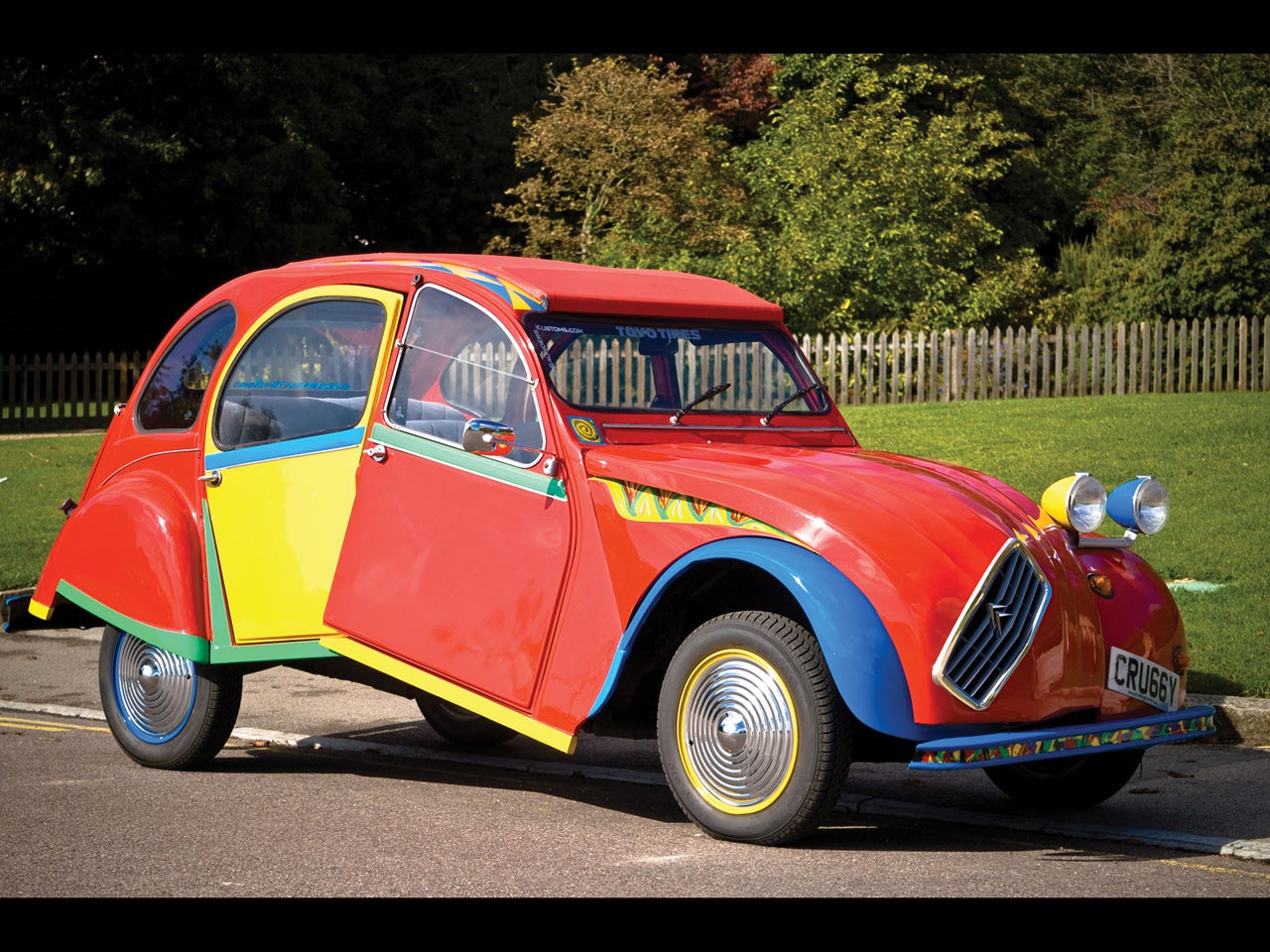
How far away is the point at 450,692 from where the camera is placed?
21.9 ft

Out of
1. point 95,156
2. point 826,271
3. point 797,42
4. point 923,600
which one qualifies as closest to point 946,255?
point 826,271

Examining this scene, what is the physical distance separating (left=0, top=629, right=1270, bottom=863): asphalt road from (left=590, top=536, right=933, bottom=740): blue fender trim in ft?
3.98

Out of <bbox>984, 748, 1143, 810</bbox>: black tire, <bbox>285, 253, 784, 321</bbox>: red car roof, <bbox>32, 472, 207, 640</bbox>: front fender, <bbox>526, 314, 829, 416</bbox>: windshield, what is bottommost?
<bbox>984, 748, 1143, 810</bbox>: black tire

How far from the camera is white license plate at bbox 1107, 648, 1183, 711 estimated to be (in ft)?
20.0

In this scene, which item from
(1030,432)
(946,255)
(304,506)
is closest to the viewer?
(304,506)

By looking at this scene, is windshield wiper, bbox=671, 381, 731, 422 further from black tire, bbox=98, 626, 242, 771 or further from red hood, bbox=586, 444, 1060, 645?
black tire, bbox=98, 626, 242, 771

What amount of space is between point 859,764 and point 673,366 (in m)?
2.25

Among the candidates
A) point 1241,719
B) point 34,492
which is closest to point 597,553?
point 1241,719

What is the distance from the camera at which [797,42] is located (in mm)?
7434

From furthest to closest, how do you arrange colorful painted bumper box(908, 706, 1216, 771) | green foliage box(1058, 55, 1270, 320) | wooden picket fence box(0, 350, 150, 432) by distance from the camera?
green foliage box(1058, 55, 1270, 320) → wooden picket fence box(0, 350, 150, 432) → colorful painted bumper box(908, 706, 1216, 771)

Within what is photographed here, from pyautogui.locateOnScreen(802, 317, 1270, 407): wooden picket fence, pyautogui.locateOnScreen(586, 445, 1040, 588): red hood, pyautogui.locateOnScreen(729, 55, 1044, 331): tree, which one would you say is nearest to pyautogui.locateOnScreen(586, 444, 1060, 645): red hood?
pyautogui.locateOnScreen(586, 445, 1040, 588): red hood

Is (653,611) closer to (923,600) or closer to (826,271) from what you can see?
(923,600)

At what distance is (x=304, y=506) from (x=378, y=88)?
37.1 m

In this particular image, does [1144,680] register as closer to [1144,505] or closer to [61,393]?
[1144,505]
